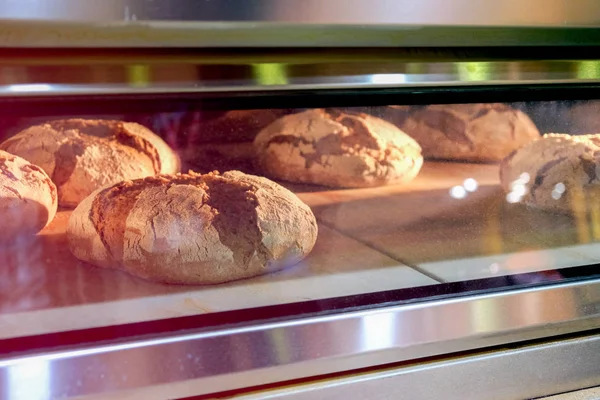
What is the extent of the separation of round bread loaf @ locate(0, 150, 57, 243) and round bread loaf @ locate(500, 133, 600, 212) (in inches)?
30.1

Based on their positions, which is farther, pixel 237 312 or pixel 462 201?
pixel 462 201

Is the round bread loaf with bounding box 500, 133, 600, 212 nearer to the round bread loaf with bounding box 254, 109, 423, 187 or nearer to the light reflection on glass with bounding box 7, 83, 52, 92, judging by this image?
the round bread loaf with bounding box 254, 109, 423, 187

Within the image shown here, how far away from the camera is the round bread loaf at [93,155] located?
1.04m

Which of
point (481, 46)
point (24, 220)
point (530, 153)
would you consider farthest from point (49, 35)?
point (530, 153)

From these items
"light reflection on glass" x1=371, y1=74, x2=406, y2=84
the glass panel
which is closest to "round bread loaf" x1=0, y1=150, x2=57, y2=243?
the glass panel

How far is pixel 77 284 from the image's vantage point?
31.9 inches

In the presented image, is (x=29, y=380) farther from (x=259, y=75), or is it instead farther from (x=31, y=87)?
(x=259, y=75)

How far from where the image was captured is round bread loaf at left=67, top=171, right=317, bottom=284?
2.78ft

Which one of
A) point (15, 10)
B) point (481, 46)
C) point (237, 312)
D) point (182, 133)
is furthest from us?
point (182, 133)

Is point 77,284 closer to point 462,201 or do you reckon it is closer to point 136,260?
point 136,260

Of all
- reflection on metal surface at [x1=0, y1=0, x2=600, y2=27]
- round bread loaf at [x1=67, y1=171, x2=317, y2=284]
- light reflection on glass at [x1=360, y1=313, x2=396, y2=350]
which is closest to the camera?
reflection on metal surface at [x1=0, y1=0, x2=600, y2=27]

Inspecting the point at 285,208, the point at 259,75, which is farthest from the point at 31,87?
the point at 285,208

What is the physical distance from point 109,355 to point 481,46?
0.60 metres

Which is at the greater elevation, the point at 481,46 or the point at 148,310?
the point at 481,46
